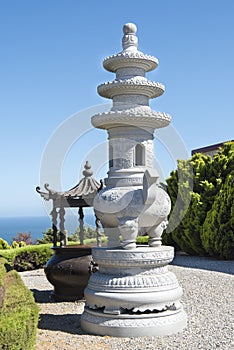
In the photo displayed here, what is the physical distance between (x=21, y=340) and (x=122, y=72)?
4060 mm

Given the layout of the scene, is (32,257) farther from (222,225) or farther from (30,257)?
(222,225)

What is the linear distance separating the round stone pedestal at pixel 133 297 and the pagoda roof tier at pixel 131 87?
2.21 meters

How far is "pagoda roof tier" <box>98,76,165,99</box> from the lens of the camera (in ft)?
21.9

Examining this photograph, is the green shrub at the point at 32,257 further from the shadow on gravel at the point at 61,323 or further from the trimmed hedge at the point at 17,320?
the trimmed hedge at the point at 17,320

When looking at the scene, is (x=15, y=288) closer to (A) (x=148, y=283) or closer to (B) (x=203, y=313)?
(A) (x=148, y=283)

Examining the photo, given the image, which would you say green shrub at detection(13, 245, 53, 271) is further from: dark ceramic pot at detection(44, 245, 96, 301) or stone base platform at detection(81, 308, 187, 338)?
stone base platform at detection(81, 308, 187, 338)

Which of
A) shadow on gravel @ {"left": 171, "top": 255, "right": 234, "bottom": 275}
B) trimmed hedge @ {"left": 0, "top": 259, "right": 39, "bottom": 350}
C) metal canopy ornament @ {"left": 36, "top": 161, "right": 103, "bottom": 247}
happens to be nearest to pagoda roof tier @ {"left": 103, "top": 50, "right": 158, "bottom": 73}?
metal canopy ornament @ {"left": 36, "top": 161, "right": 103, "bottom": 247}

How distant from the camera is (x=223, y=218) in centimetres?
1404

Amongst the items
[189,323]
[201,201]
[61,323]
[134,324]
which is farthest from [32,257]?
[134,324]

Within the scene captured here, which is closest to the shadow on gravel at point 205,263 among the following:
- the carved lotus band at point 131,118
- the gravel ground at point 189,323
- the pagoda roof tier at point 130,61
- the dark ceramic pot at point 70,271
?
the gravel ground at point 189,323

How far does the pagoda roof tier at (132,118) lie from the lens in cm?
654

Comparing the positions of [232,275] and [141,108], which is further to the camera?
A: [232,275]

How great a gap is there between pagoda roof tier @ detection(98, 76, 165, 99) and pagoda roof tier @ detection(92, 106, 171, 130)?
0.88 ft

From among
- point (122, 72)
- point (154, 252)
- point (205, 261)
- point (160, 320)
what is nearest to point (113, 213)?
point (154, 252)
